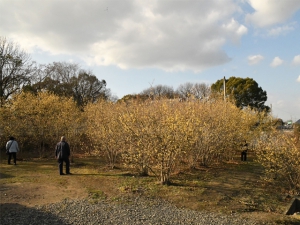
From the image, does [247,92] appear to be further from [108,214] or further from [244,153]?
[108,214]

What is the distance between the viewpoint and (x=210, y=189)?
7.48m

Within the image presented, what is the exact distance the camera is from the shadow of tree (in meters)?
4.96

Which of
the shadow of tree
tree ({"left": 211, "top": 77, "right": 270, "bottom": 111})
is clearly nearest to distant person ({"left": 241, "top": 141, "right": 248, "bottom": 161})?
the shadow of tree

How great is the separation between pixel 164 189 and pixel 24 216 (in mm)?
3694

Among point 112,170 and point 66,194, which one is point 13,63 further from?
point 66,194

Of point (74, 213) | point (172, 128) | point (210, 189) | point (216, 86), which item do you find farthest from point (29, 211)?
point (216, 86)

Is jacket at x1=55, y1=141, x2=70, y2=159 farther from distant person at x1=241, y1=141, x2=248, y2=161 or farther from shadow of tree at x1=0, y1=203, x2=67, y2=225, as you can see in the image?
distant person at x1=241, y1=141, x2=248, y2=161

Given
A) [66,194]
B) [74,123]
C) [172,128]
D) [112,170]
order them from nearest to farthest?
[66,194]
[172,128]
[112,170]
[74,123]

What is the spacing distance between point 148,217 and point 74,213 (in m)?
1.64

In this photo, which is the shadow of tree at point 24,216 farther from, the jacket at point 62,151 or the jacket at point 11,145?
the jacket at point 11,145

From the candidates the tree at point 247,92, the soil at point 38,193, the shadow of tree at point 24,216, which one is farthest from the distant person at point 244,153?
the tree at point 247,92

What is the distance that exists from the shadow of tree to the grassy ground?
37 centimetres

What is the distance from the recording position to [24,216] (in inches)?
207

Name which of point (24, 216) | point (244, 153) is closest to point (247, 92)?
point (244, 153)
